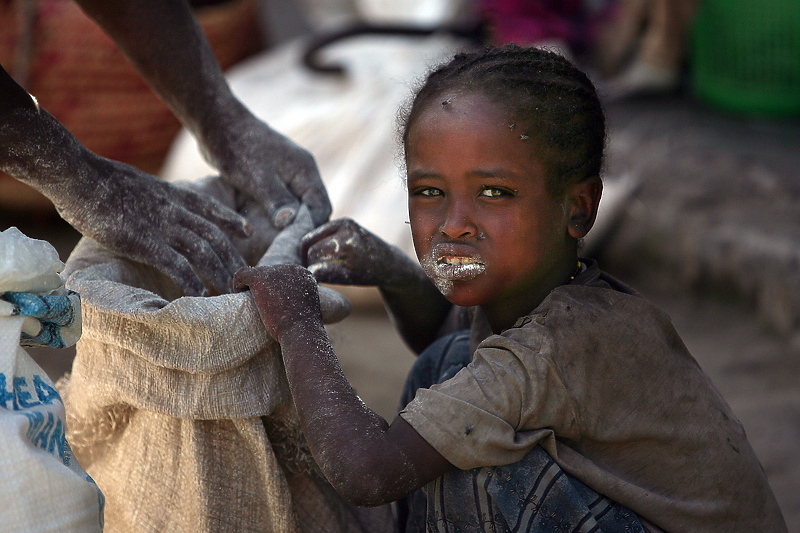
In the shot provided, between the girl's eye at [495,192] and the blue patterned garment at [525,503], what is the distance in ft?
1.25

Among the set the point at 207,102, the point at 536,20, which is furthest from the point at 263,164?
the point at 536,20

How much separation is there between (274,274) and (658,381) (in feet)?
1.99

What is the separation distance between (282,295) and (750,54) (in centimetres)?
322

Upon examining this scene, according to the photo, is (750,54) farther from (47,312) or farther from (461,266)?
(47,312)

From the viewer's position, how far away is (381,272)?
5.75ft

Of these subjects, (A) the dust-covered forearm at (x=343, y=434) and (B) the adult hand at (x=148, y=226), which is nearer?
(A) the dust-covered forearm at (x=343, y=434)

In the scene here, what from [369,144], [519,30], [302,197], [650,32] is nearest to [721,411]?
[302,197]

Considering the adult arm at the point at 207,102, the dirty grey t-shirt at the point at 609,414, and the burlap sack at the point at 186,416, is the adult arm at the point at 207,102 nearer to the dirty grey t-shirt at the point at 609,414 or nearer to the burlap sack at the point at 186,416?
the burlap sack at the point at 186,416

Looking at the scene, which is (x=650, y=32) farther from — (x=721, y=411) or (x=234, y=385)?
(x=234, y=385)

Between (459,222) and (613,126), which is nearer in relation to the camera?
(459,222)

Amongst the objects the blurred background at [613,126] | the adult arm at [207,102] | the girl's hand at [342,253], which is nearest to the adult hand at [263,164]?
the adult arm at [207,102]

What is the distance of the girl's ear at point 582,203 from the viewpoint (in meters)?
1.47

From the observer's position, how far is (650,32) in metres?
4.31

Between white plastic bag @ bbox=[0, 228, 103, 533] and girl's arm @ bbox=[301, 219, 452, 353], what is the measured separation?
0.53 m
